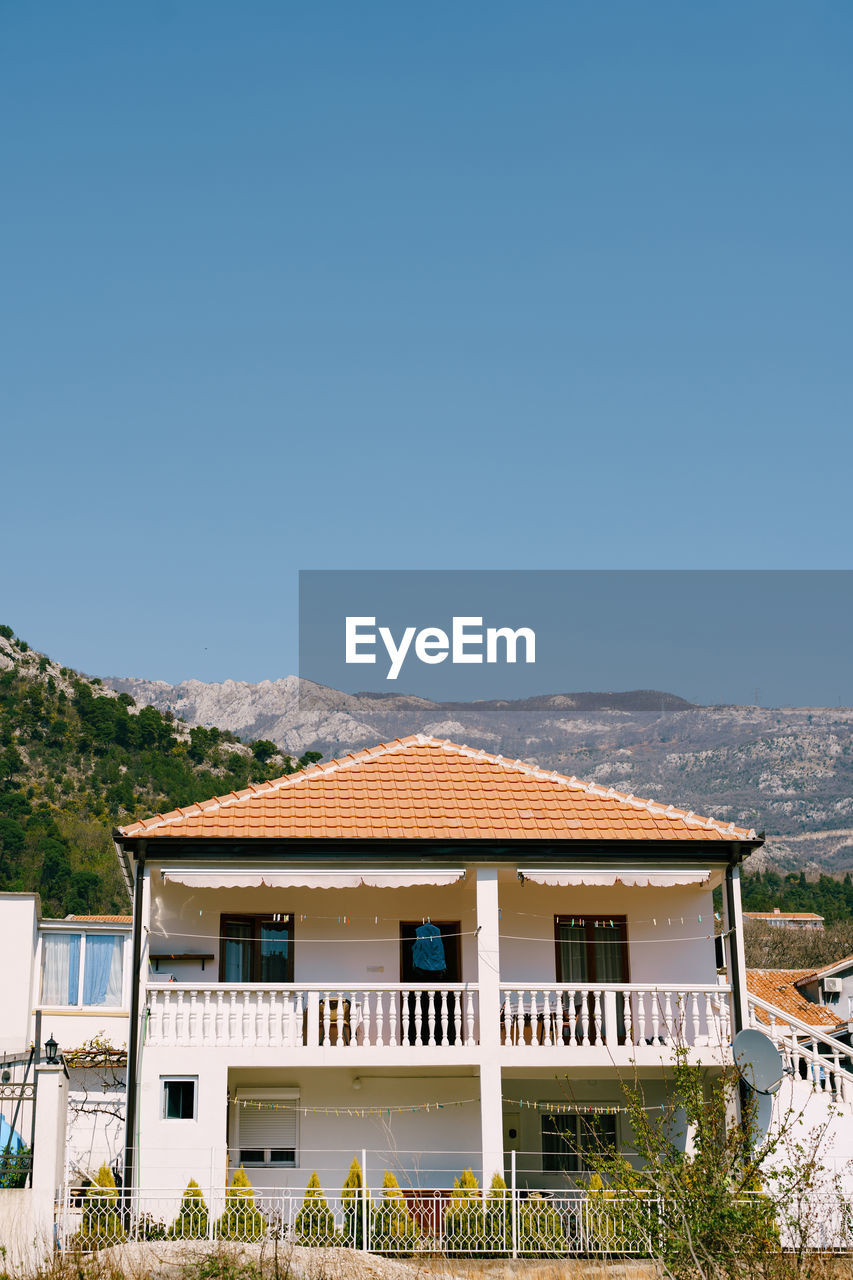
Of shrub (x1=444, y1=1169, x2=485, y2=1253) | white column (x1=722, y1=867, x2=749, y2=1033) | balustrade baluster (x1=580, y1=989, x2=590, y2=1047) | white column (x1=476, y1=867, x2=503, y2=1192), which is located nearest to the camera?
shrub (x1=444, y1=1169, x2=485, y2=1253)

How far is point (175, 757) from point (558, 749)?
7474 centimetres

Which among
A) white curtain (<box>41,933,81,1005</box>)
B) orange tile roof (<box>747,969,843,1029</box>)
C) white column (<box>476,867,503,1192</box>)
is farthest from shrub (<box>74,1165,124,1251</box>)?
orange tile roof (<box>747,969,843,1029</box>)

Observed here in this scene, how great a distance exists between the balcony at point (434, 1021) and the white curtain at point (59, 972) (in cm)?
1195

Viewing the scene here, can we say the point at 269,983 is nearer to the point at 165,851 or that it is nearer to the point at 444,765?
the point at 165,851

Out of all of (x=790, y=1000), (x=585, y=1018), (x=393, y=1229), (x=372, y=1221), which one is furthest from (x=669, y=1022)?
(x=790, y=1000)

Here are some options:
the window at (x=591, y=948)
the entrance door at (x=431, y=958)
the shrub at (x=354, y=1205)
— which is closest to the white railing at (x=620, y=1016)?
the window at (x=591, y=948)

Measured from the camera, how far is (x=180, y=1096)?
2086 cm

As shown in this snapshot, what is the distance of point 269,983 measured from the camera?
853 inches

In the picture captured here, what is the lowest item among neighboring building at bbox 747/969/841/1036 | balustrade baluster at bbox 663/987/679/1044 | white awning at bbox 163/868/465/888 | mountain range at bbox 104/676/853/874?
balustrade baluster at bbox 663/987/679/1044

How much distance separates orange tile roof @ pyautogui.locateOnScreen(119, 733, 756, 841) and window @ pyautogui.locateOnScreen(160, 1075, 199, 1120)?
11.6 ft

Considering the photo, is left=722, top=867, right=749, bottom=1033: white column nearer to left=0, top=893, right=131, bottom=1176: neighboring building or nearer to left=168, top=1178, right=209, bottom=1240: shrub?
left=168, top=1178, right=209, bottom=1240: shrub

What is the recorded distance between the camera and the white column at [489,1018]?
808 inches

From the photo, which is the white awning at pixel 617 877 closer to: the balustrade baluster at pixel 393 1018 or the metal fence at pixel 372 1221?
the balustrade baluster at pixel 393 1018

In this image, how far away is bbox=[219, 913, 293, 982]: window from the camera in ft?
74.7
